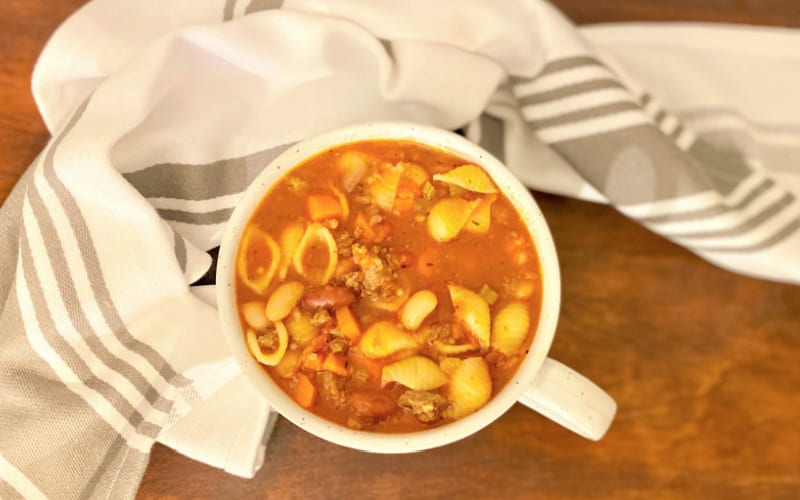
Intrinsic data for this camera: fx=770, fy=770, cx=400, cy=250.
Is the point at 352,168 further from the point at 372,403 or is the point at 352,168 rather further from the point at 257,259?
the point at 372,403

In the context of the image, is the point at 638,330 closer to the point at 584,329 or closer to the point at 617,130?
the point at 584,329

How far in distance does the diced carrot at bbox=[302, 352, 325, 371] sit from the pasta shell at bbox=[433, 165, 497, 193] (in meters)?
0.28

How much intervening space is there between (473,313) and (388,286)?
111mm

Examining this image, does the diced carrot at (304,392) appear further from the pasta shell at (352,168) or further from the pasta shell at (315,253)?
the pasta shell at (352,168)

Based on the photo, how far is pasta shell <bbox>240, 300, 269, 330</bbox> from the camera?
0.96m

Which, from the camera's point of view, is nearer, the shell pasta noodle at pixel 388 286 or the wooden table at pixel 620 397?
the shell pasta noodle at pixel 388 286

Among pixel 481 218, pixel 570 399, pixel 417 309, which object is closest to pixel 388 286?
pixel 417 309

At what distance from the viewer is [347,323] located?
948 mm

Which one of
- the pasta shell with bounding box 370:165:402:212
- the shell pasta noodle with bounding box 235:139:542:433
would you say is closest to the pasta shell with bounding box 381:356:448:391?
the shell pasta noodle with bounding box 235:139:542:433

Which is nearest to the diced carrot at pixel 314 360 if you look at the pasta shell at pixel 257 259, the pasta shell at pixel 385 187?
the pasta shell at pixel 257 259

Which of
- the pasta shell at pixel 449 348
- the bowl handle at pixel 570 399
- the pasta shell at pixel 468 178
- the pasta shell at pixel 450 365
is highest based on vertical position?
the pasta shell at pixel 468 178

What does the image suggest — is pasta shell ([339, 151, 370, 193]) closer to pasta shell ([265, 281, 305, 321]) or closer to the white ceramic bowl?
the white ceramic bowl

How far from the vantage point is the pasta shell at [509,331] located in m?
0.96

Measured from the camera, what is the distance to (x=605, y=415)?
0.92 meters
